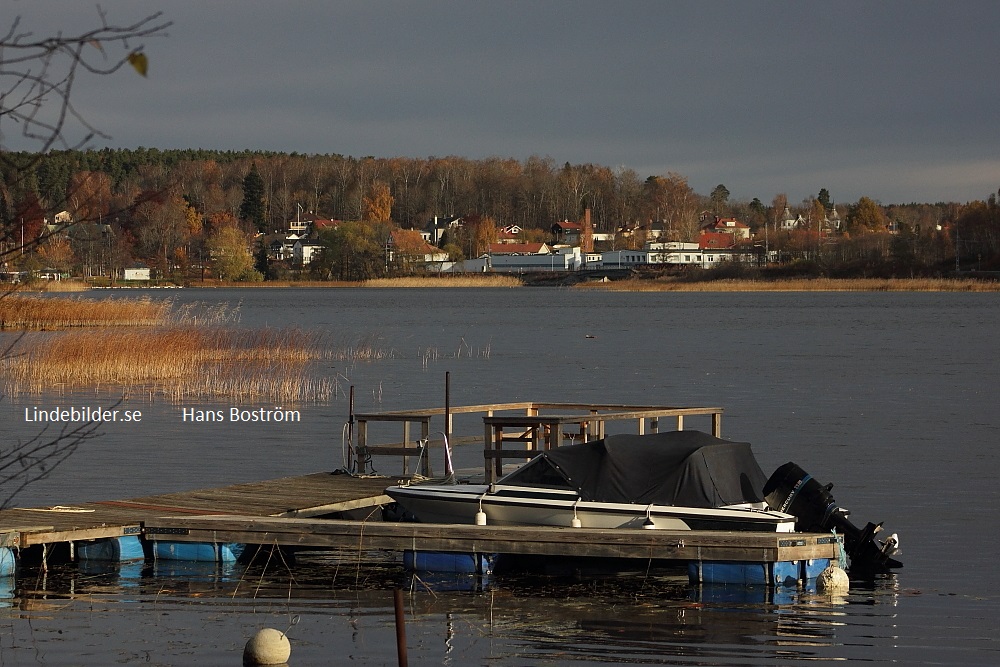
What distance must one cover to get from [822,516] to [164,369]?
2806cm

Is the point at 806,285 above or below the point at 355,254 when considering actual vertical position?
below

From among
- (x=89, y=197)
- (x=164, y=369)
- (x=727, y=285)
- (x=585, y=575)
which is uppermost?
(x=89, y=197)

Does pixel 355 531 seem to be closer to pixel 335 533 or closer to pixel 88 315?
pixel 335 533

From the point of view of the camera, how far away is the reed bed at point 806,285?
146038mm

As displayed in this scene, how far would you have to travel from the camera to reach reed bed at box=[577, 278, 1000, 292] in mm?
146038

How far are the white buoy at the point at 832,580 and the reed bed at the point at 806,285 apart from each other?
430ft

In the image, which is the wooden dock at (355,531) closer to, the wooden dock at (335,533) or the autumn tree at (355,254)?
the wooden dock at (335,533)

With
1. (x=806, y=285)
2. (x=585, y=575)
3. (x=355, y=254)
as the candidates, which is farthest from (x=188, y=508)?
(x=355, y=254)

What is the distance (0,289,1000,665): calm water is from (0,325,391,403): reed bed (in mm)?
1963

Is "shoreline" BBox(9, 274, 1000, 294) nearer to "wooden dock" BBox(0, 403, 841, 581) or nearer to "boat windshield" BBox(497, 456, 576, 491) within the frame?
"wooden dock" BBox(0, 403, 841, 581)

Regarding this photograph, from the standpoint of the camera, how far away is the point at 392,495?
16422mm

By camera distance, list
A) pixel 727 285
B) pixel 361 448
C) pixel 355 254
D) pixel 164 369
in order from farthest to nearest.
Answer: pixel 355 254
pixel 727 285
pixel 164 369
pixel 361 448

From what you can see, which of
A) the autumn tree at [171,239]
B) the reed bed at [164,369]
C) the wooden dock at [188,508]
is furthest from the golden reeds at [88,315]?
the autumn tree at [171,239]

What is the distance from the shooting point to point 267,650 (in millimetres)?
11117
